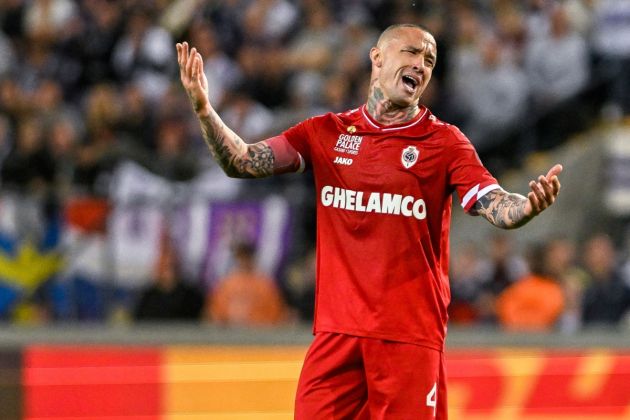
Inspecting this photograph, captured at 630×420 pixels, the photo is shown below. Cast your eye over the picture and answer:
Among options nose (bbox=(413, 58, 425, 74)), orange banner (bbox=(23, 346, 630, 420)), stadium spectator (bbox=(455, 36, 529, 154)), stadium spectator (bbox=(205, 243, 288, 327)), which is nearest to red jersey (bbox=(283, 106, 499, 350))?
nose (bbox=(413, 58, 425, 74))

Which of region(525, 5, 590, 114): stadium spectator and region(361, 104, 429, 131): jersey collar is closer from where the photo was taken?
region(361, 104, 429, 131): jersey collar

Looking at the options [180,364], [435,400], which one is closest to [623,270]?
[180,364]

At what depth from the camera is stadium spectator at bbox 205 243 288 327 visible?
31.0 feet

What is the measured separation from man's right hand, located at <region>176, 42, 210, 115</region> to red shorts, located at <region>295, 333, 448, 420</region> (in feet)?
3.37

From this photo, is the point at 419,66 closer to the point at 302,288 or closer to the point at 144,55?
the point at 302,288

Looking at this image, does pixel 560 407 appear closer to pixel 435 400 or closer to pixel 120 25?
pixel 435 400

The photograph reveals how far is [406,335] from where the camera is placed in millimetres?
4879

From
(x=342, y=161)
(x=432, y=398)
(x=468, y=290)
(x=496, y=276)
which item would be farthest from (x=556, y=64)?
(x=432, y=398)

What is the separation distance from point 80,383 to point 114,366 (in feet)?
0.73

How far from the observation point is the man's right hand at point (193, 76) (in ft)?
15.8

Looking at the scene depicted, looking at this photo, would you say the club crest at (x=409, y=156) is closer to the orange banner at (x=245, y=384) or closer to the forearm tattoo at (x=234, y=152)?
the forearm tattoo at (x=234, y=152)

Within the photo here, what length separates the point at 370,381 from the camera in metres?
4.91

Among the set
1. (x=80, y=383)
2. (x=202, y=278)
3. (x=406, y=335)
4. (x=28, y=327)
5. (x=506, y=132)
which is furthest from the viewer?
(x=506, y=132)

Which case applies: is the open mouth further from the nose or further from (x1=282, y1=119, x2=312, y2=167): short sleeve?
(x1=282, y1=119, x2=312, y2=167): short sleeve
